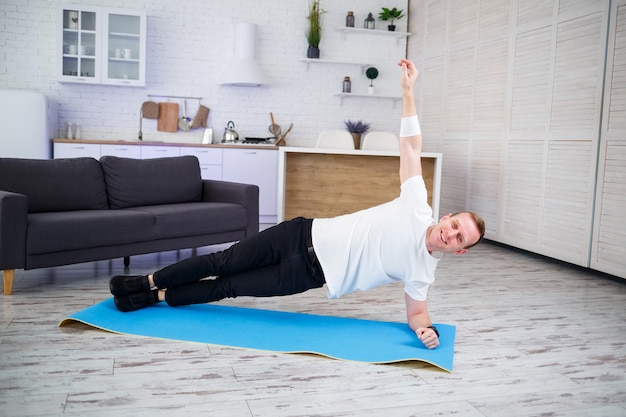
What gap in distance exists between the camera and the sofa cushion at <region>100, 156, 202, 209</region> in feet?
14.5

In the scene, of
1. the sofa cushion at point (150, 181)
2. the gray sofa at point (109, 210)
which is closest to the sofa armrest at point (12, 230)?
the gray sofa at point (109, 210)

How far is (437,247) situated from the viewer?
2521 mm

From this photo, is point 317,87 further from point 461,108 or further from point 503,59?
point 503,59

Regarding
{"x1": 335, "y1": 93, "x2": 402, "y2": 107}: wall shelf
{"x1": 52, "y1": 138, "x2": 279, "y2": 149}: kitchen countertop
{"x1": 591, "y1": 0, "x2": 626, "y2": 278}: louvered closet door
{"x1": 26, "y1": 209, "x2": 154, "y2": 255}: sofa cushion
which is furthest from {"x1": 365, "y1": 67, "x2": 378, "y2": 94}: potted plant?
{"x1": 26, "y1": 209, "x2": 154, "y2": 255}: sofa cushion

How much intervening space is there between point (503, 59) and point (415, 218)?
3.84 m

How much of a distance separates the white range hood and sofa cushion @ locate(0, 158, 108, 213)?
9.79 feet

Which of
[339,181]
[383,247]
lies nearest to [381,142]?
[339,181]

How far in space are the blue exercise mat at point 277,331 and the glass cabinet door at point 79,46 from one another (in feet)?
13.4

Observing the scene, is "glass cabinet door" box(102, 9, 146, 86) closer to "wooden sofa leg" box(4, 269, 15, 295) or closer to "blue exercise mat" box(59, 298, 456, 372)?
"wooden sofa leg" box(4, 269, 15, 295)

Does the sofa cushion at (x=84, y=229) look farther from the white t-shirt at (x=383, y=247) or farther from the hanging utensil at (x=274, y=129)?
the hanging utensil at (x=274, y=129)

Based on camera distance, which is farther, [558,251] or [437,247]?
[558,251]

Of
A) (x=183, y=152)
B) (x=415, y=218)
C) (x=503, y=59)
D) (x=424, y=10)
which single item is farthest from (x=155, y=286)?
(x=424, y=10)

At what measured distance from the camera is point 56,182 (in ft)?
13.4

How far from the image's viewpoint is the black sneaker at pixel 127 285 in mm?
3090
